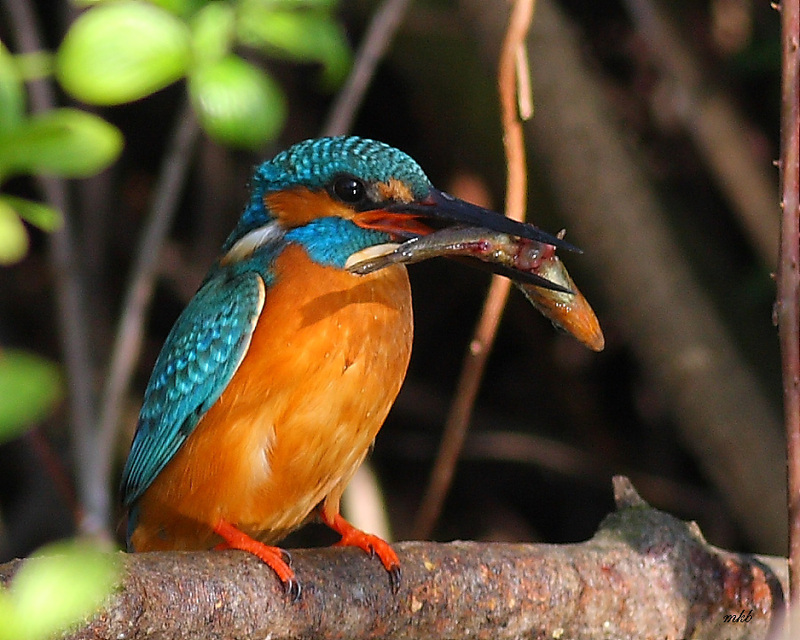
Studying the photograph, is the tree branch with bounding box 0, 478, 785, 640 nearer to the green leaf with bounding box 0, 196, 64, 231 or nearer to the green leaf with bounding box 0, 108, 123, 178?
the green leaf with bounding box 0, 196, 64, 231

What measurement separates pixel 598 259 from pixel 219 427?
1.73m

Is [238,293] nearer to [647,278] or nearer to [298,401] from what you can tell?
[298,401]

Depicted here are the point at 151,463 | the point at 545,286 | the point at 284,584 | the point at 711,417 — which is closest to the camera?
the point at 284,584

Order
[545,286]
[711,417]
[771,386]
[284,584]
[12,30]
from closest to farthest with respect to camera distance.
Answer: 1. [284,584]
2. [545,286]
3. [711,417]
4. [771,386]
5. [12,30]

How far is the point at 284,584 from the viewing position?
1856 mm

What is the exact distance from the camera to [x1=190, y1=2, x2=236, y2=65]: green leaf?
4.80ft

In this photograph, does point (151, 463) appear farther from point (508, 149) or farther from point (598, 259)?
point (598, 259)

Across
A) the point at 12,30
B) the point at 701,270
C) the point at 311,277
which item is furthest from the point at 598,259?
the point at 12,30

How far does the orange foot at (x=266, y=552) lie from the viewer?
6.10ft

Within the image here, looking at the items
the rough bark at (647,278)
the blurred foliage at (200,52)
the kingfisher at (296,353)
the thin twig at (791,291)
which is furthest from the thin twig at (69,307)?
the thin twig at (791,291)

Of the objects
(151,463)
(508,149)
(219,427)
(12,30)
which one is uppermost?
(508,149)

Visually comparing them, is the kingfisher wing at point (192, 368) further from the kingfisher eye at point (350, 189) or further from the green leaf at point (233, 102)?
the green leaf at point (233, 102)

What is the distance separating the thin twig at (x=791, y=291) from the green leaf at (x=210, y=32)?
858mm

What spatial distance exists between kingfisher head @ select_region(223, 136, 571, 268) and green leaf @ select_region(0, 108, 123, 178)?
103 cm
